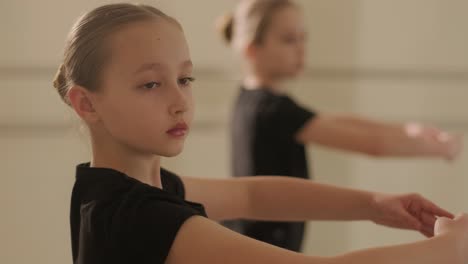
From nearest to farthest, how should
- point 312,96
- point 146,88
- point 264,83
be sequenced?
1. point 146,88
2. point 264,83
3. point 312,96

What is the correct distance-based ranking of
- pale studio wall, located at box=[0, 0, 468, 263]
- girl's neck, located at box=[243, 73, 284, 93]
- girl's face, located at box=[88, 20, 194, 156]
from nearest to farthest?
girl's face, located at box=[88, 20, 194, 156] < girl's neck, located at box=[243, 73, 284, 93] < pale studio wall, located at box=[0, 0, 468, 263]

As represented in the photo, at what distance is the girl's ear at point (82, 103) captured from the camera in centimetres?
70

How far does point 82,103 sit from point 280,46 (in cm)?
81

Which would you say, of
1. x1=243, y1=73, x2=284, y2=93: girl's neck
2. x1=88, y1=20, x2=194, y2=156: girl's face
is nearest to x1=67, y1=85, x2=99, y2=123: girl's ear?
x1=88, y1=20, x2=194, y2=156: girl's face

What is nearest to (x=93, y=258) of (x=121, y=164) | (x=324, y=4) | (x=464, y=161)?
(x=121, y=164)

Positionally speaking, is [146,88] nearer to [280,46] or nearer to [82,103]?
[82,103]

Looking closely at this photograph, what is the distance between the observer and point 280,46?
146 cm

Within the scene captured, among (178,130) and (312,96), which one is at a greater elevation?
(178,130)

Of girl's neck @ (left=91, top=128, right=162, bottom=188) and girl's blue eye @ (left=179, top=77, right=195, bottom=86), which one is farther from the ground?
girl's blue eye @ (left=179, top=77, right=195, bottom=86)

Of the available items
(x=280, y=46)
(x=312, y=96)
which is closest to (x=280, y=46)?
(x=280, y=46)

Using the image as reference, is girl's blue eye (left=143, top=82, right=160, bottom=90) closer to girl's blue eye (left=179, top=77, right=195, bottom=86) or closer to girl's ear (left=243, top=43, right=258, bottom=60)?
girl's blue eye (left=179, top=77, right=195, bottom=86)

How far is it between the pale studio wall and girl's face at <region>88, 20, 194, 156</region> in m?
1.06

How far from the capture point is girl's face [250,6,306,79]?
146 centimetres

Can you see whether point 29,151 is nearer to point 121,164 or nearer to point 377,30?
point 377,30
